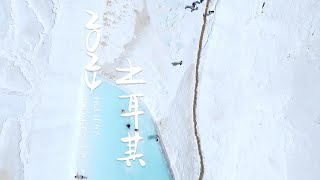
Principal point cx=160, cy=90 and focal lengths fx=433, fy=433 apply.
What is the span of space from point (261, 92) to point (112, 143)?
133cm

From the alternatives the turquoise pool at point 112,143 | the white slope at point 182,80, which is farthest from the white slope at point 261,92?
the turquoise pool at point 112,143

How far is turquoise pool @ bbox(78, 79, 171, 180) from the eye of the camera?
141 inches

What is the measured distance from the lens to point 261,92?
368cm

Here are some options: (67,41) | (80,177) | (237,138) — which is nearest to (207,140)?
(237,138)

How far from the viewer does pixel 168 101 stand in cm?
373

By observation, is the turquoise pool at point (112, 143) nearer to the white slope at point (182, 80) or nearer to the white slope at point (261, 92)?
the white slope at point (182, 80)

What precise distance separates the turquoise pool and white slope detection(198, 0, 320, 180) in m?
0.45

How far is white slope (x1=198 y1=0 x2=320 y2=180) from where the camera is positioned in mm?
3590

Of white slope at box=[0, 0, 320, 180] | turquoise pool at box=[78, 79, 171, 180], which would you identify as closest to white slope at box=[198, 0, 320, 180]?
white slope at box=[0, 0, 320, 180]

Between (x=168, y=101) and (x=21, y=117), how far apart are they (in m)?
1.24

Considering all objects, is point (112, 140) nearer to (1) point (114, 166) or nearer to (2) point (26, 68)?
(1) point (114, 166)

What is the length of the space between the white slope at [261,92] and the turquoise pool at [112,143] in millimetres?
450

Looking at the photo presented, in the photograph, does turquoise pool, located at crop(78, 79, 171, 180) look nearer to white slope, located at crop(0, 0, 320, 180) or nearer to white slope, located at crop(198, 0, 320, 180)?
white slope, located at crop(0, 0, 320, 180)

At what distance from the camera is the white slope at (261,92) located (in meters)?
3.59
